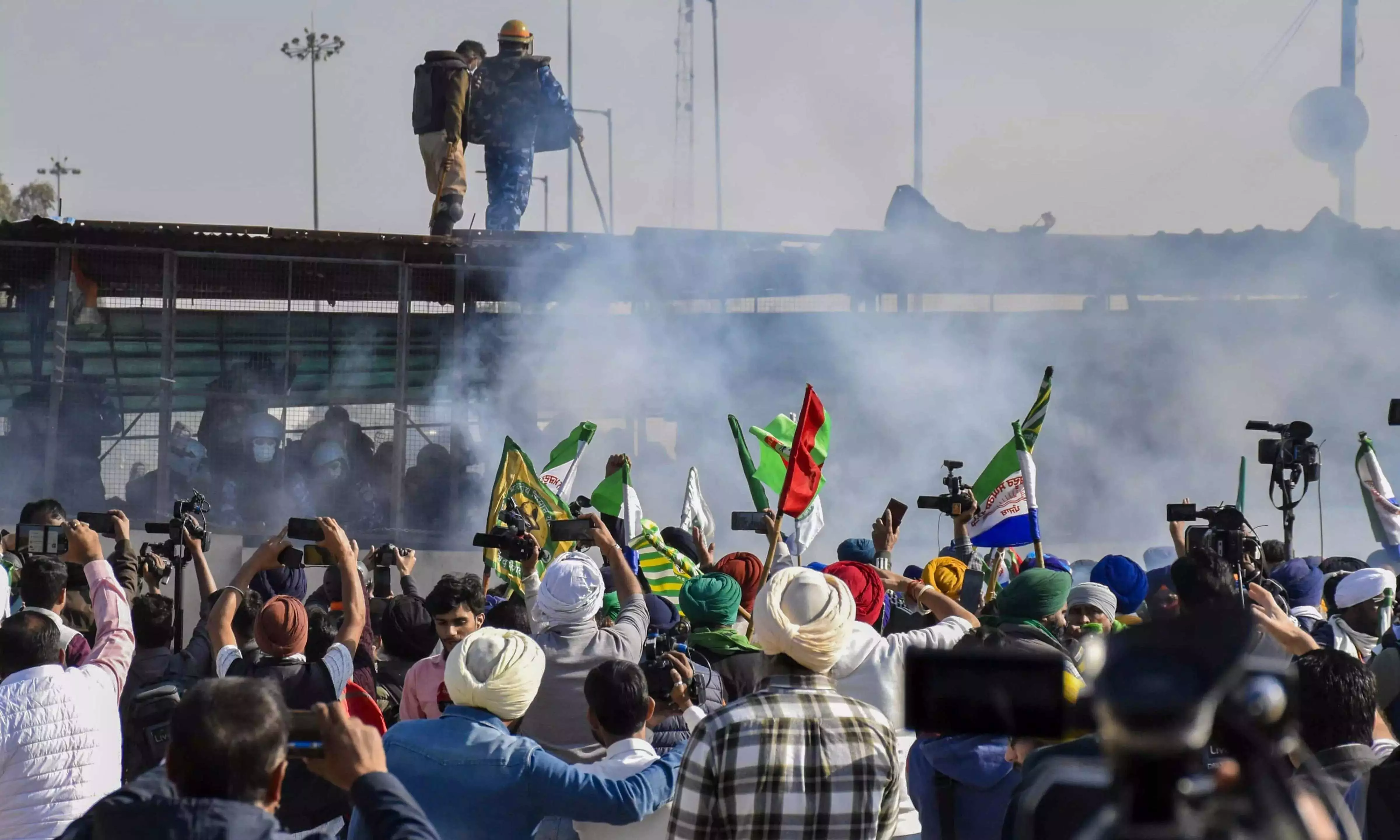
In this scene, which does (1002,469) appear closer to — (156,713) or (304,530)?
(304,530)

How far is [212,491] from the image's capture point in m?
12.7

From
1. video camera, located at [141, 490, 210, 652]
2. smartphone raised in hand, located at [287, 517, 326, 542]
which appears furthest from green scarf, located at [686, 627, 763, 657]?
video camera, located at [141, 490, 210, 652]

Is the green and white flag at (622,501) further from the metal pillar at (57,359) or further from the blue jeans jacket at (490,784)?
the metal pillar at (57,359)

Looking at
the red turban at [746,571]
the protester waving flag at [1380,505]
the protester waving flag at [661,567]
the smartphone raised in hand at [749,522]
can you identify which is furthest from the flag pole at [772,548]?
the protester waving flag at [1380,505]

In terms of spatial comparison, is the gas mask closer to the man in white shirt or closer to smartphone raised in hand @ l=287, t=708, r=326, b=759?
the man in white shirt

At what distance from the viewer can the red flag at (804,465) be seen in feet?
19.3

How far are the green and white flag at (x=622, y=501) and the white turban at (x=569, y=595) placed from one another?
3385mm

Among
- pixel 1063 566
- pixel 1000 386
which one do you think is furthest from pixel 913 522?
pixel 1063 566

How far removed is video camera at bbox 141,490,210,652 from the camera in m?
5.86

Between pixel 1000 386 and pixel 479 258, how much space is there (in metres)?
5.61

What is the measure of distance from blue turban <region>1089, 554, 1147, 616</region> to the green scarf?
171cm

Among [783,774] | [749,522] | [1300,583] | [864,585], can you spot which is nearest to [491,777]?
[783,774]

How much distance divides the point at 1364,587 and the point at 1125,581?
2.87 ft

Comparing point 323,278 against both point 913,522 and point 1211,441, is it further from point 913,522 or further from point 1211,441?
point 1211,441
